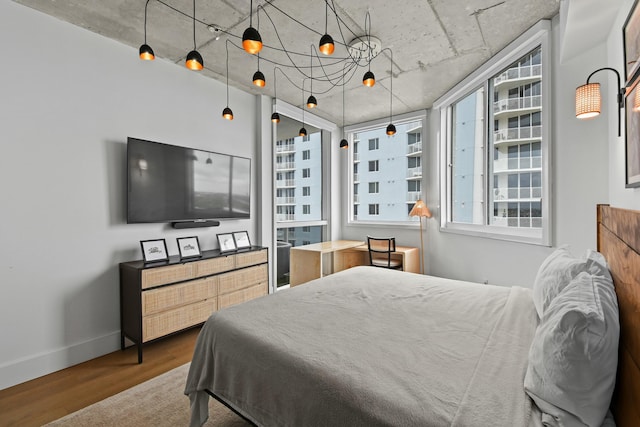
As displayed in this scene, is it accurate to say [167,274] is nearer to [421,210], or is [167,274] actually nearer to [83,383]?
[83,383]

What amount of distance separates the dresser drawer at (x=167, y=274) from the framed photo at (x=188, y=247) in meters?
0.25

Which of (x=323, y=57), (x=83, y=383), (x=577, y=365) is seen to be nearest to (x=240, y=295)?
(x=83, y=383)

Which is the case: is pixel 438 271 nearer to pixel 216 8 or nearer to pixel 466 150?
pixel 466 150

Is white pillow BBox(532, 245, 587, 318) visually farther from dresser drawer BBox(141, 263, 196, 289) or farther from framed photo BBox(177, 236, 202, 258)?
framed photo BBox(177, 236, 202, 258)

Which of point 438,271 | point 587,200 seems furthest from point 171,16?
point 438,271

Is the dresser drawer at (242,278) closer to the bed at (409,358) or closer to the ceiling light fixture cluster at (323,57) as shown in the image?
the bed at (409,358)

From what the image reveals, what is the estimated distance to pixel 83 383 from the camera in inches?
86.0

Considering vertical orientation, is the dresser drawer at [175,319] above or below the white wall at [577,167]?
below

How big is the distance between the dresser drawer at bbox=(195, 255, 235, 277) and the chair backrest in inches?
81.4

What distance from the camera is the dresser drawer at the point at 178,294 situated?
2.53m

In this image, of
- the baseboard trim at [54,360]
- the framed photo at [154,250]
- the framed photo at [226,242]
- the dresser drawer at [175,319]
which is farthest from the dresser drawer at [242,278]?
the baseboard trim at [54,360]

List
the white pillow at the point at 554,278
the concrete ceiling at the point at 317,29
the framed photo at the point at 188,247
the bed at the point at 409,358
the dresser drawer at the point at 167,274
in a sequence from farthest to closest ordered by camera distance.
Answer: the framed photo at the point at 188,247
the dresser drawer at the point at 167,274
the concrete ceiling at the point at 317,29
the white pillow at the point at 554,278
the bed at the point at 409,358

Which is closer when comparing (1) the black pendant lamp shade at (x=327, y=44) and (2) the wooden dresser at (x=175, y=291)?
(1) the black pendant lamp shade at (x=327, y=44)

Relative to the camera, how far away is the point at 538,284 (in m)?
1.63
